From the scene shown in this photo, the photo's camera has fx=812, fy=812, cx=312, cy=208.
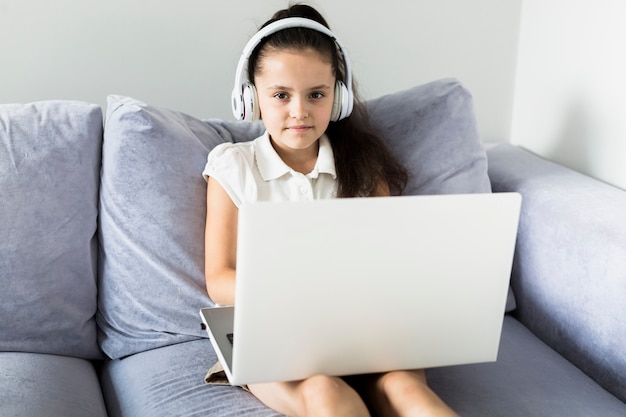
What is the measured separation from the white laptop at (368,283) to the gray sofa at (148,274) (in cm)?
26

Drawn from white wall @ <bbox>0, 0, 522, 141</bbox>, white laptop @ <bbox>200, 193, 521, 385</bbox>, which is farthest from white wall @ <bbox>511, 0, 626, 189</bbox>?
white laptop @ <bbox>200, 193, 521, 385</bbox>

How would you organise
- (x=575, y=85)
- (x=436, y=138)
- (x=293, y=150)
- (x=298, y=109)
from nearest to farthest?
1. (x=298, y=109)
2. (x=293, y=150)
3. (x=436, y=138)
4. (x=575, y=85)

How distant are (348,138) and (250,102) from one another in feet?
0.84

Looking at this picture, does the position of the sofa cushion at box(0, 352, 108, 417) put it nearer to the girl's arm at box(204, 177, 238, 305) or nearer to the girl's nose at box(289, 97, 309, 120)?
the girl's arm at box(204, 177, 238, 305)

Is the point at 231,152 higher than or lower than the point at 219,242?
higher

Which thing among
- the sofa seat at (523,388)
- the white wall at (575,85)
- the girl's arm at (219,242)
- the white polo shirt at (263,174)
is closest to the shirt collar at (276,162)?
the white polo shirt at (263,174)

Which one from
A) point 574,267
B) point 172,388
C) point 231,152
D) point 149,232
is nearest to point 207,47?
point 231,152

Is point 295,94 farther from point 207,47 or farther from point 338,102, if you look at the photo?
point 207,47

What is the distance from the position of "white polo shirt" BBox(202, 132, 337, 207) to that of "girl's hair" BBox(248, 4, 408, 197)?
0.11ft

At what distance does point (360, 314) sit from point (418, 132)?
0.74 meters

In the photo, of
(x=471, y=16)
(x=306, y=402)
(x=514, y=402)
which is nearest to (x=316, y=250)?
(x=306, y=402)

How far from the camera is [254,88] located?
62.2 inches

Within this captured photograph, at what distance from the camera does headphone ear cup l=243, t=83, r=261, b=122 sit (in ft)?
5.14

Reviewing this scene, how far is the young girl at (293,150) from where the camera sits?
1.56 m
